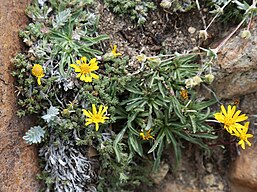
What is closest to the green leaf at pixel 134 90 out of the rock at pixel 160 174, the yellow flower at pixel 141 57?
the yellow flower at pixel 141 57

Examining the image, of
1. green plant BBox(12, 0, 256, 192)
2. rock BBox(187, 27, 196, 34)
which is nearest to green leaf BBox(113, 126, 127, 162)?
green plant BBox(12, 0, 256, 192)

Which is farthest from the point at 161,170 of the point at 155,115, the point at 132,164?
the point at 155,115

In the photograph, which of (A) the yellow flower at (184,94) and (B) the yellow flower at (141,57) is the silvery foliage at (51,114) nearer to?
(B) the yellow flower at (141,57)

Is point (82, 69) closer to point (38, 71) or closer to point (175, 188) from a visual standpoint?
point (38, 71)

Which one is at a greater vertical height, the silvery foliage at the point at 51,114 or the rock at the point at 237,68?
the rock at the point at 237,68

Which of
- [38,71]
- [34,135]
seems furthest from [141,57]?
[34,135]

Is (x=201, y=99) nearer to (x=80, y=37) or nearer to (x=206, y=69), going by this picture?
(x=206, y=69)
